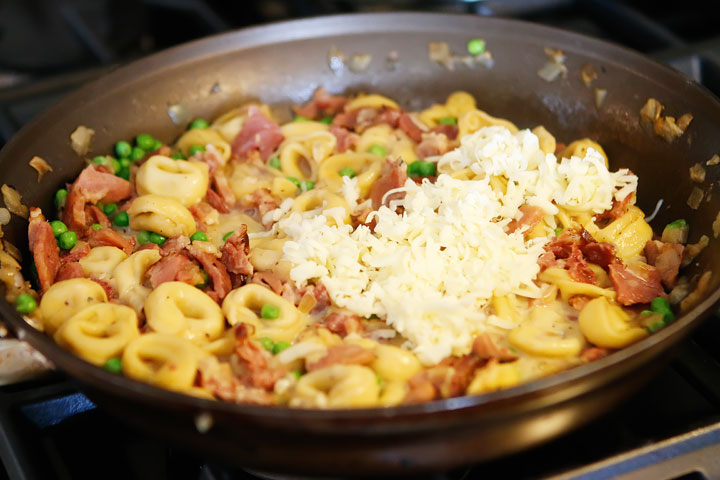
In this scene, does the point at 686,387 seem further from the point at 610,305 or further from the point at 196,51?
the point at 196,51

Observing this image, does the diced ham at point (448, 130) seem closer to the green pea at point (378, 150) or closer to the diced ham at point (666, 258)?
the green pea at point (378, 150)

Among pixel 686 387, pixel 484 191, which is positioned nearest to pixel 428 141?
pixel 484 191

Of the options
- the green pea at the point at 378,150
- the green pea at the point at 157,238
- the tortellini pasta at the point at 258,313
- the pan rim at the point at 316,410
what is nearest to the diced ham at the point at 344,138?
the green pea at the point at 378,150

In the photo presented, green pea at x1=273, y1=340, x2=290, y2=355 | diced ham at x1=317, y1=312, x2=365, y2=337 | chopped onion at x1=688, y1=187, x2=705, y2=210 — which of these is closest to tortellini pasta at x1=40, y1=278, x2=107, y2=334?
green pea at x1=273, y1=340, x2=290, y2=355

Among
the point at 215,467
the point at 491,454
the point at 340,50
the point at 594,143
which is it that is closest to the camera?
the point at 491,454

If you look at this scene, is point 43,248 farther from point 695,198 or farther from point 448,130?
point 695,198

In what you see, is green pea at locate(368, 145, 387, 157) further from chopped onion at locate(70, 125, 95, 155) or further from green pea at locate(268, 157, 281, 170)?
chopped onion at locate(70, 125, 95, 155)
